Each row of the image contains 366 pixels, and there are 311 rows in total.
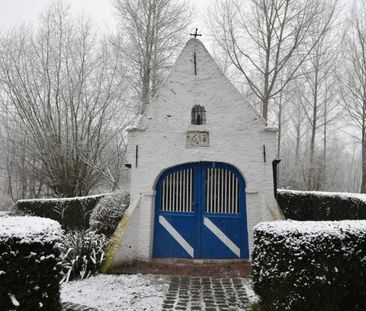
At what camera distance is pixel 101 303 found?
5473mm

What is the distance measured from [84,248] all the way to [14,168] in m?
10.6

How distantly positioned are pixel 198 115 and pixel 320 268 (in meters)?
4.92

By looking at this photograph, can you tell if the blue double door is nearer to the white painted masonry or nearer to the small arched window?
the white painted masonry

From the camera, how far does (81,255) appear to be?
7.36 metres

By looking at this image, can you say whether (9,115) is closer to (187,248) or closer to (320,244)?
(187,248)

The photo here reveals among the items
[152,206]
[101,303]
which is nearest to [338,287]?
[101,303]

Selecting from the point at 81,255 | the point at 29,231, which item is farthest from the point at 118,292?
the point at 29,231

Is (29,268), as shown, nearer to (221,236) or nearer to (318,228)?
(318,228)

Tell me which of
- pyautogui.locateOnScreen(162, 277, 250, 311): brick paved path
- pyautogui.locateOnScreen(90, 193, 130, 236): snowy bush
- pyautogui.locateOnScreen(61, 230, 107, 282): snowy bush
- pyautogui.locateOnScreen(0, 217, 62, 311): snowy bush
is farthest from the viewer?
pyautogui.locateOnScreen(90, 193, 130, 236): snowy bush

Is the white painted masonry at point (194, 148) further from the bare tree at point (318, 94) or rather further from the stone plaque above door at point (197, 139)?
the bare tree at point (318, 94)

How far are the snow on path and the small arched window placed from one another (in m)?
3.69

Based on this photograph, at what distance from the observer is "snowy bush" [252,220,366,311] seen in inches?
169

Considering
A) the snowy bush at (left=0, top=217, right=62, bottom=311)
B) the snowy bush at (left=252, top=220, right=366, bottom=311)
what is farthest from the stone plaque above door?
the snowy bush at (left=0, top=217, right=62, bottom=311)

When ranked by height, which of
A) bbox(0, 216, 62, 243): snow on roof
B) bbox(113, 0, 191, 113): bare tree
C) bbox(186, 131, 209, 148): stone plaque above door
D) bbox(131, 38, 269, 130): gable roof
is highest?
bbox(113, 0, 191, 113): bare tree
